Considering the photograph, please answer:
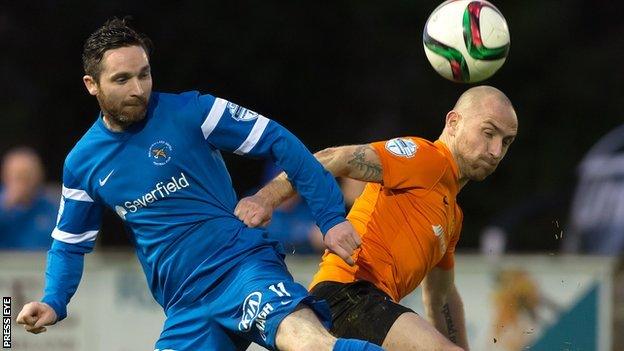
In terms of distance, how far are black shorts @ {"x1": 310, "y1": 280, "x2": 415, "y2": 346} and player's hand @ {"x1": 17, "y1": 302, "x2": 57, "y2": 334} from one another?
1.17 meters

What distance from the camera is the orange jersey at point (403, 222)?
603cm

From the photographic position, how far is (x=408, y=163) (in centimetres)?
601

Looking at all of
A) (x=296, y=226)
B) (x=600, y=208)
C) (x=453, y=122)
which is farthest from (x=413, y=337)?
(x=600, y=208)

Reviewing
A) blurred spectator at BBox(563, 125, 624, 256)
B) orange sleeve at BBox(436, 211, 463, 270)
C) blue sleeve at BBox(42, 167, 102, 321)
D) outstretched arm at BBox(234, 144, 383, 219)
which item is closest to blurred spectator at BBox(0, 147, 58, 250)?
blue sleeve at BBox(42, 167, 102, 321)

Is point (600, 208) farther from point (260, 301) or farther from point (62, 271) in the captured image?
point (260, 301)

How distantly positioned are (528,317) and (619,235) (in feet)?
14.2

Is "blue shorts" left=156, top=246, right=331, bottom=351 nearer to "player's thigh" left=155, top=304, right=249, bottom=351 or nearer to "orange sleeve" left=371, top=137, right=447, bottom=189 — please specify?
"player's thigh" left=155, top=304, right=249, bottom=351

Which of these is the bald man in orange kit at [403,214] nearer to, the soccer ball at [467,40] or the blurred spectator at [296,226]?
the soccer ball at [467,40]

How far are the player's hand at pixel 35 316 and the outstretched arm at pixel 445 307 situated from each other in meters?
1.85

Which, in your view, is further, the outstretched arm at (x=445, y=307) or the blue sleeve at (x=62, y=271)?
the outstretched arm at (x=445, y=307)

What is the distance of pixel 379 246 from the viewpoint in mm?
6066

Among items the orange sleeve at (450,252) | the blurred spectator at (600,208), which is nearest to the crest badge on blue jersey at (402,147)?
Answer: the orange sleeve at (450,252)

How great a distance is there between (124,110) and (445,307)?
1937 millimetres

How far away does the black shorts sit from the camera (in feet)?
19.0
